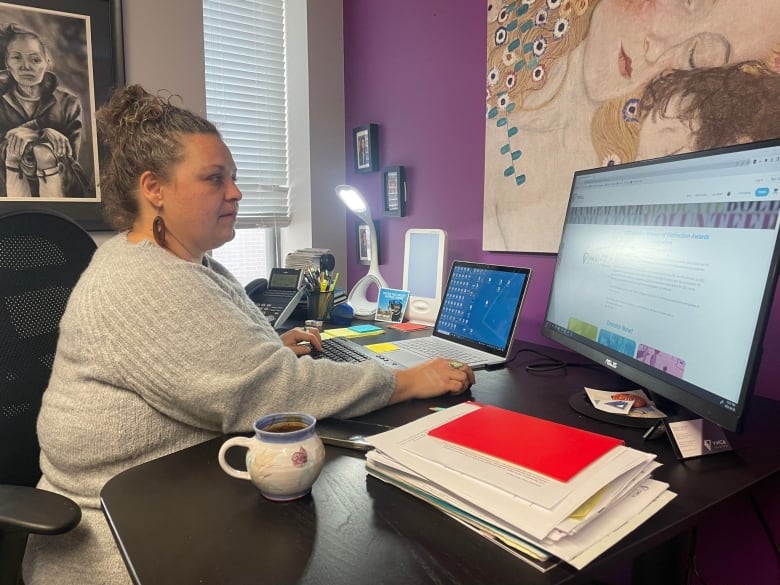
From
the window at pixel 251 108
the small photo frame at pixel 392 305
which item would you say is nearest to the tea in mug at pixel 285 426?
the small photo frame at pixel 392 305

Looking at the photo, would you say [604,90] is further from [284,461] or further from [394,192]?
[284,461]

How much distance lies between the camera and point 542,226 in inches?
62.2

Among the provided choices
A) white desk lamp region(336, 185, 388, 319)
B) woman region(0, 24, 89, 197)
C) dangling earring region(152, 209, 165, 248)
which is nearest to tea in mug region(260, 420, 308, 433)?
dangling earring region(152, 209, 165, 248)

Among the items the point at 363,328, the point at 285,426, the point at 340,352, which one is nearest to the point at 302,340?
the point at 340,352

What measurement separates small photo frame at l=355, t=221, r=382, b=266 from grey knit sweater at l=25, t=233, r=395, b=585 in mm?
1467

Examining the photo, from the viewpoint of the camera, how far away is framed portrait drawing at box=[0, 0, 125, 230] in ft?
5.97

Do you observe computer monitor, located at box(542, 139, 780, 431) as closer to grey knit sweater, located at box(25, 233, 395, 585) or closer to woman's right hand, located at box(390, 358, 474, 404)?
woman's right hand, located at box(390, 358, 474, 404)

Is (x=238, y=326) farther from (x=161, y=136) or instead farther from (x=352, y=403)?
(x=161, y=136)

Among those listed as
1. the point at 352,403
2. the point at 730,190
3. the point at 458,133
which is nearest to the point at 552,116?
the point at 458,133

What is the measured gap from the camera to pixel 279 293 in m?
2.04

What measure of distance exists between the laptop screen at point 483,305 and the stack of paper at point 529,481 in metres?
0.59

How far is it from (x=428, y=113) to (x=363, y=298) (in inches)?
29.5

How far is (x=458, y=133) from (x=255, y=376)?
1.32 metres

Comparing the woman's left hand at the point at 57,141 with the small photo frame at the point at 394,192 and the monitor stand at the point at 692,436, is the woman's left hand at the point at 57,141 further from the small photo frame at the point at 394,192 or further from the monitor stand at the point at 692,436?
the monitor stand at the point at 692,436
